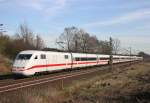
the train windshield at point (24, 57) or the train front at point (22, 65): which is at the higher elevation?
the train windshield at point (24, 57)

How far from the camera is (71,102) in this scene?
46.8 feet

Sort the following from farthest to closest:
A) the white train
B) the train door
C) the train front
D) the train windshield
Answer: the train door, the train windshield, the white train, the train front

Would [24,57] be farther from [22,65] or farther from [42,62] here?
[42,62]

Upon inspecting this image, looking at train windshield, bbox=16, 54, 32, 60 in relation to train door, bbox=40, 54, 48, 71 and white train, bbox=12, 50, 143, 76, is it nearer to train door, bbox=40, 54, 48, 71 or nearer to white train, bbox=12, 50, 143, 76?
white train, bbox=12, 50, 143, 76

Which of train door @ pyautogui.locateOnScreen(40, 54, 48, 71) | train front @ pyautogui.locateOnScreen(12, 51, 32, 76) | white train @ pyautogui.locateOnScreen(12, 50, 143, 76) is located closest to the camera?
train front @ pyautogui.locateOnScreen(12, 51, 32, 76)

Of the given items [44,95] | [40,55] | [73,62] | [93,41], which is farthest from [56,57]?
[93,41]

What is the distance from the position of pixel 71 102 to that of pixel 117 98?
7.71ft

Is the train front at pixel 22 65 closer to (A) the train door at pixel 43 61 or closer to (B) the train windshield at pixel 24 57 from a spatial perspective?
(B) the train windshield at pixel 24 57

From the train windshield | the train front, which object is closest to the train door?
the train front

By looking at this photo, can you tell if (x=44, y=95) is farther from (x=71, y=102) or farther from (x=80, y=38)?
(x=80, y=38)

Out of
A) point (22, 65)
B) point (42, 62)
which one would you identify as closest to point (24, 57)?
point (22, 65)

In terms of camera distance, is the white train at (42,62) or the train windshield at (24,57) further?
the train windshield at (24,57)

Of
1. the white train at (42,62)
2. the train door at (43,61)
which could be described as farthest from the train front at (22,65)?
the train door at (43,61)

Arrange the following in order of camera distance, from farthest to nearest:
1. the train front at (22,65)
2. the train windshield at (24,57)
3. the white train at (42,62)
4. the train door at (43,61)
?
1. the train door at (43,61)
2. the train windshield at (24,57)
3. the white train at (42,62)
4. the train front at (22,65)
